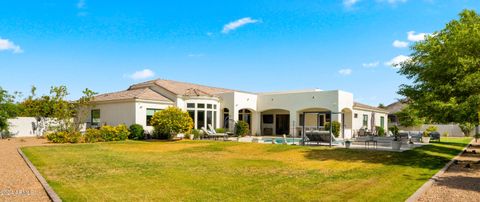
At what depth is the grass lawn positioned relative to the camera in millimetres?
7445

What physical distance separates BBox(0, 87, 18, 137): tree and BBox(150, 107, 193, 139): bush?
41.9 ft

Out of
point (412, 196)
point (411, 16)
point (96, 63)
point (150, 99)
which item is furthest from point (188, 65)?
point (412, 196)

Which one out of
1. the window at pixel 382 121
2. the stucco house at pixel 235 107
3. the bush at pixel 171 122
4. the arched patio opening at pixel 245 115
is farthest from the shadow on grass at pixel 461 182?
A: the window at pixel 382 121

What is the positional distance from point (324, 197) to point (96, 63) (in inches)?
920

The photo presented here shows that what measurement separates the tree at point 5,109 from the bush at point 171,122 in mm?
12760

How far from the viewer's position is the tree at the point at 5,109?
26.4m

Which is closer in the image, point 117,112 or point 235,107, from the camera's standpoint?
point 117,112

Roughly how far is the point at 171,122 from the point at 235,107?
8.39m

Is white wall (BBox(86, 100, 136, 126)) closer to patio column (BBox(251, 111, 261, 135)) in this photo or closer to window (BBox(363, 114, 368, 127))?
patio column (BBox(251, 111, 261, 135))

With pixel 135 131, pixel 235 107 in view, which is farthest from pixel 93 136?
pixel 235 107

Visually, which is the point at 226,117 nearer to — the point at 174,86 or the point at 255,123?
the point at 255,123

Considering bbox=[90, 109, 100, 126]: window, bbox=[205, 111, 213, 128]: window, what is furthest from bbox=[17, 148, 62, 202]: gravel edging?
bbox=[90, 109, 100, 126]: window

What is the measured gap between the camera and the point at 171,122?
2409 centimetres

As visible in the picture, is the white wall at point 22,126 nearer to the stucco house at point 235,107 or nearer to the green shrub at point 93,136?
the stucco house at point 235,107
